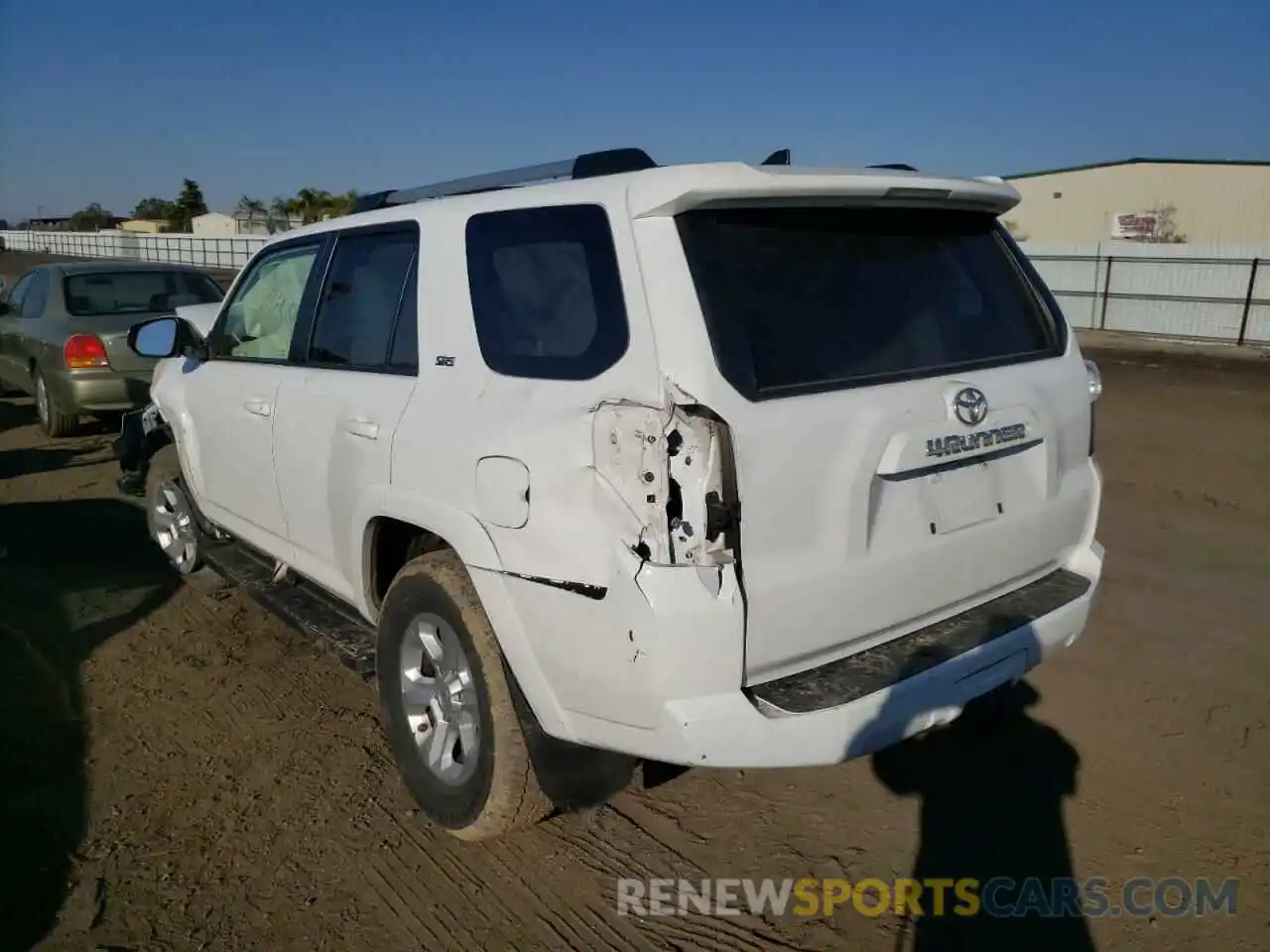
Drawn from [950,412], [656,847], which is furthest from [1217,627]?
[656,847]

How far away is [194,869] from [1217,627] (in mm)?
4486

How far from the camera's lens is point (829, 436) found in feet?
8.40

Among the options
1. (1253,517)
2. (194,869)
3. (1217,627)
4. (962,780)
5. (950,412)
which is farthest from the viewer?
(1253,517)

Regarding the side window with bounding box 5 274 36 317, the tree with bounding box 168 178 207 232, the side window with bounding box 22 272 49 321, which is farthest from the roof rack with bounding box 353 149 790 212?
the tree with bounding box 168 178 207 232

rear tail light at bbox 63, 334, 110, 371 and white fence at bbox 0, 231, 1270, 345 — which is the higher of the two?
rear tail light at bbox 63, 334, 110, 371

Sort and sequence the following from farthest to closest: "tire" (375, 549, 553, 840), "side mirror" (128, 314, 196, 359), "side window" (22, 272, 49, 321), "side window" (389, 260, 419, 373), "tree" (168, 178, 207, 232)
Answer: "tree" (168, 178, 207, 232), "side window" (22, 272, 49, 321), "side mirror" (128, 314, 196, 359), "side window" (389, 260, 419, 373), "tire" (375, 549, 553, 840)

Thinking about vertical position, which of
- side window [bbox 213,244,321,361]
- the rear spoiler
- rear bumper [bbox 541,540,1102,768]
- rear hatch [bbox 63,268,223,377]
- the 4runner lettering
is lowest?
rear bumper [bbox 541,540,1102,768]

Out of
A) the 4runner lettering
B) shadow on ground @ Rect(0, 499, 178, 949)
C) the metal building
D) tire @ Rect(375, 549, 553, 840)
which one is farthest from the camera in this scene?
the metal building

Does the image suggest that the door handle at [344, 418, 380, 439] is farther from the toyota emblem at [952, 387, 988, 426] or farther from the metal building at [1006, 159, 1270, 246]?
the metal building at [1006, 159, 1270, 246]

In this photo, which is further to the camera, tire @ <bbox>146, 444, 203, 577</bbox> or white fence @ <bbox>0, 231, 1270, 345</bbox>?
white fence @ <bbox>0, 231, 1270, 345</bbox>

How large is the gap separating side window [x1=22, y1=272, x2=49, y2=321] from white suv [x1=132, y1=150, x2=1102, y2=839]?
7347mm

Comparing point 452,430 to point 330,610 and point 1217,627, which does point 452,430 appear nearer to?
point 330,610

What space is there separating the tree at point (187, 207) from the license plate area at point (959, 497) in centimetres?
9711

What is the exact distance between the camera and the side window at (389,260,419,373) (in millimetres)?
3240
